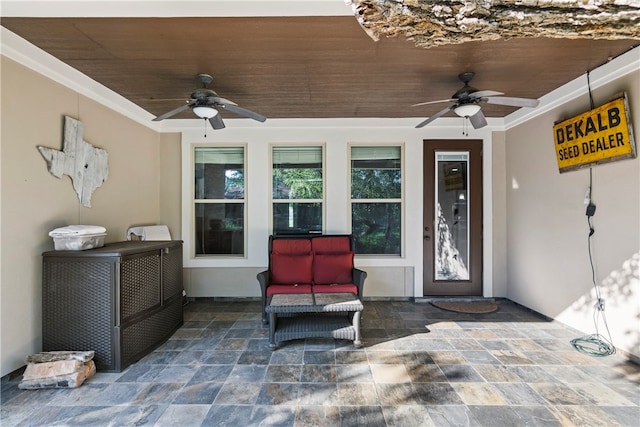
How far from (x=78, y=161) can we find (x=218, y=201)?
69.4 inches

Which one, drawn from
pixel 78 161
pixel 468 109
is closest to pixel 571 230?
pixel 468 109

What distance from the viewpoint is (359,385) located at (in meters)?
2.11

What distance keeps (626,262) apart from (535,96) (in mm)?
2090

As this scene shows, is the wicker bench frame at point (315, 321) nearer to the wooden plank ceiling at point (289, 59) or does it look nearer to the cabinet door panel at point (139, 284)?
the cabinet door panel at point (139, 284)

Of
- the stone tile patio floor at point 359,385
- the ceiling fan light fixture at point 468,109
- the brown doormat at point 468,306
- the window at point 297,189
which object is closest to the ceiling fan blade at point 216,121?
the window at point 297,189

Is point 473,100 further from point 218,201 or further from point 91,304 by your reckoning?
point 91,304

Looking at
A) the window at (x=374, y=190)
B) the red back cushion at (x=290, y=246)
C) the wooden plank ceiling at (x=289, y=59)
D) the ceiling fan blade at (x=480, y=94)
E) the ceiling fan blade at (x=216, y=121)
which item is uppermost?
the wooden plank ceiling at (x=289, y=59)

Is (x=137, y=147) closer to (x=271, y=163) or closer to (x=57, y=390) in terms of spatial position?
(x=271, y=163)

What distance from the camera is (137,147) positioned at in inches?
148

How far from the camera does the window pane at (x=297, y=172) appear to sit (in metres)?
4.26

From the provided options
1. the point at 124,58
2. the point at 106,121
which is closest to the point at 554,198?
the point at 124,58

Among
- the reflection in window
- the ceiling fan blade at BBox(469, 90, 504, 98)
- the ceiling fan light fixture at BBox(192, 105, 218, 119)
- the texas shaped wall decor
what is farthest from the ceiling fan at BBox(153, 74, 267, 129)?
the reflection in window

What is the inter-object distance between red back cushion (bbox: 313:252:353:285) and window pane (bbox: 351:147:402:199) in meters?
1.15

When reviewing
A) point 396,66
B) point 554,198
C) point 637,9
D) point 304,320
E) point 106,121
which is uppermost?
point 396,66
